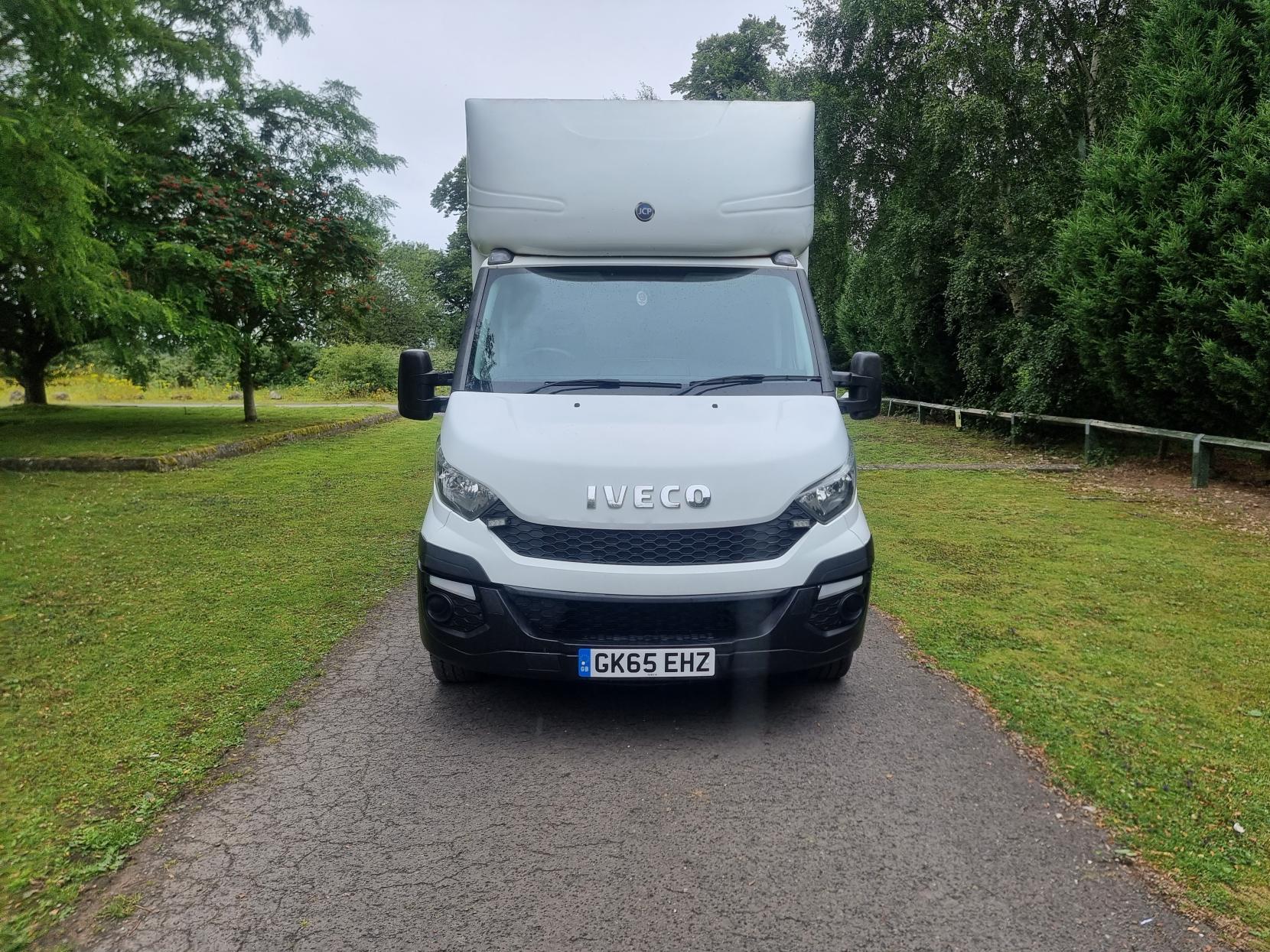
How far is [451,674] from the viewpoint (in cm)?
448

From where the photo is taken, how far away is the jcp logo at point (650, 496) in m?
3.76

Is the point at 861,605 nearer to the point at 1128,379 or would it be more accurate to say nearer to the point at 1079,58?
the point at 1128,379

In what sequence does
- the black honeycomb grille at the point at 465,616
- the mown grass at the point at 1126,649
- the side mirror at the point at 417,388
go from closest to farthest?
the mown grass at the point at 1126,649 < the black honeycomb grille at the point at 465,616 < the side mirror at the point at 417,388

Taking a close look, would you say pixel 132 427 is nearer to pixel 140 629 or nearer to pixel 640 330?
pixel 140 629

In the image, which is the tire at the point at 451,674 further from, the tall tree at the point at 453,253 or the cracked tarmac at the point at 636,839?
the tall tree at the point at 453,253

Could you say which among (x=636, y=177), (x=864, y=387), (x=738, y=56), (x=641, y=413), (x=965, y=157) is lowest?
(x=641, y=413)

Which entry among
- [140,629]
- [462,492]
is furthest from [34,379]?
[462,492]

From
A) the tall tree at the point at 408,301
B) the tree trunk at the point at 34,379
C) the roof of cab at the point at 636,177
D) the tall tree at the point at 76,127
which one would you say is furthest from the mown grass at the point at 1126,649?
the tall tree at the point at 408,301

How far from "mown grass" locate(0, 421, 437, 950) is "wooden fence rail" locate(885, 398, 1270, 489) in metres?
9.14

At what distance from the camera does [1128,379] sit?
1226 cm

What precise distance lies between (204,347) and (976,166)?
14415 mm

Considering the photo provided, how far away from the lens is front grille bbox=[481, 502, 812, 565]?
12.3 ft

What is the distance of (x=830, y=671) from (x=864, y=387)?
157 cm

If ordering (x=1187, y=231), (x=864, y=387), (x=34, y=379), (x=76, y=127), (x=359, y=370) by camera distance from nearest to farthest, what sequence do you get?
(x=864, y=387)
(x=1187, y=231)
(x=76, y=127)
(x=34, y=379)
(x=359, y=370)
